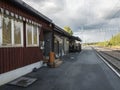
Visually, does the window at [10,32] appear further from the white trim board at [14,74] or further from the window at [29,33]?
the white trim board at [14,74]

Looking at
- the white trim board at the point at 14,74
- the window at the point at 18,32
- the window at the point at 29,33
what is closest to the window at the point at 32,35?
the window at the point at 29,33

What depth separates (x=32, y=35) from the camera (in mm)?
11797

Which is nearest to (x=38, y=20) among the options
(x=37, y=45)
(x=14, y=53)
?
(x=37, y=45)

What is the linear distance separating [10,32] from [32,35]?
3151 mm

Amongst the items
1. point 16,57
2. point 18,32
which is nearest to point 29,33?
point 18,32

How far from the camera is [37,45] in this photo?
12.7 meters

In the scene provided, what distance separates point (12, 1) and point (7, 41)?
1.73m

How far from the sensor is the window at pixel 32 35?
11.1 metres

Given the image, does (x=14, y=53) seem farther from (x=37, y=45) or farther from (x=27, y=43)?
(x=37, y=45)

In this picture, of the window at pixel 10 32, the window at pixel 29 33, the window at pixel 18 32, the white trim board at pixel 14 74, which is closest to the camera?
the white trim board at pixel 14 74

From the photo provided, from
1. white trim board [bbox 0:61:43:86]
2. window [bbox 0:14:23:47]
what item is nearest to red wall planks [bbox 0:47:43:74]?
white trim board [bbox 0:61:43:86]

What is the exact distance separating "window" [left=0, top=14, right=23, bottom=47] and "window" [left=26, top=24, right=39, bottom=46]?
110 centimetres

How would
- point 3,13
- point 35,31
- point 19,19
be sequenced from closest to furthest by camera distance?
1. point 3,13
2. point 19,19
3. point 35,31

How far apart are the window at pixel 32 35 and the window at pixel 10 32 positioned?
43.4 inches
